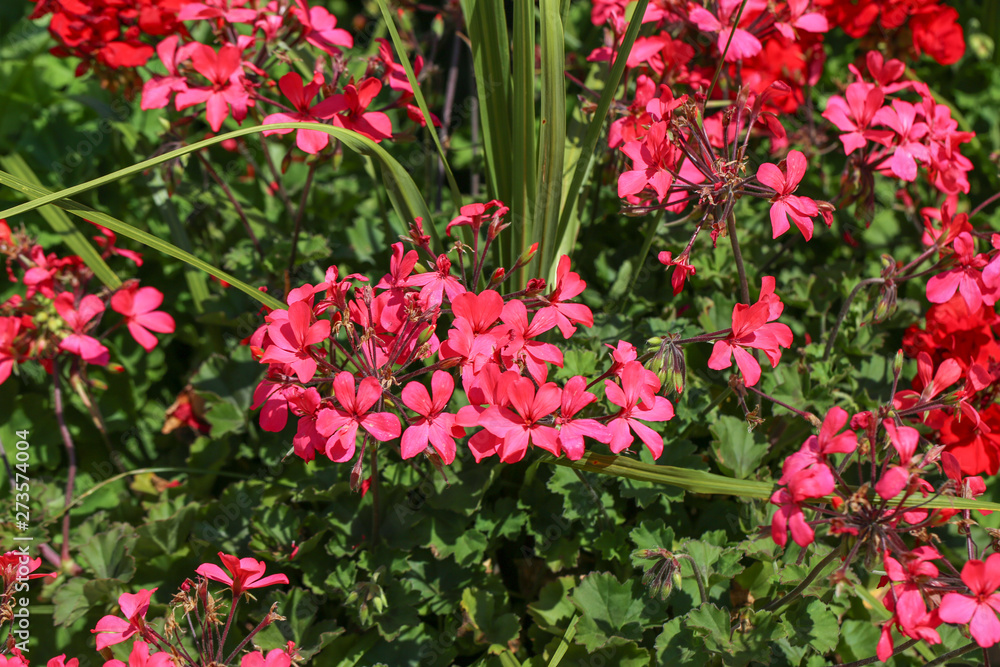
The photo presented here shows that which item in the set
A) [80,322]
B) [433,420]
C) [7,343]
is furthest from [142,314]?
[433,420]

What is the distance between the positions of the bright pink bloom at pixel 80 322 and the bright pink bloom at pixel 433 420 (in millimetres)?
1313

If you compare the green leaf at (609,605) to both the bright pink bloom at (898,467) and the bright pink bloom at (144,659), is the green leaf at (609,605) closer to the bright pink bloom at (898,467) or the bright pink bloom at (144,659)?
the bright pink bloom at (898,467)

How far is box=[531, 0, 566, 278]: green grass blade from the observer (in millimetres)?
1951

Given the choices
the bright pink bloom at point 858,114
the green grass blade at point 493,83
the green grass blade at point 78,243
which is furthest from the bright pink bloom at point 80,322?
the bright pink bloom at point 858,114

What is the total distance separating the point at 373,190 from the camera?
3080 millimetres

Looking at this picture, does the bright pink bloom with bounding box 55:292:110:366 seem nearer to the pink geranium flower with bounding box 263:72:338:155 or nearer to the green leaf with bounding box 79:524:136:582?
the green leaf with bounding box 79:524:136:582

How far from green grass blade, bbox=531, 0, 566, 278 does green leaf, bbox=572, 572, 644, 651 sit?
950 mm

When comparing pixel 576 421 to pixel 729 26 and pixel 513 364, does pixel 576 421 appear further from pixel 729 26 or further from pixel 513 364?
pixel 729 26

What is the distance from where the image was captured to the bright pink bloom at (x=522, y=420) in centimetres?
143

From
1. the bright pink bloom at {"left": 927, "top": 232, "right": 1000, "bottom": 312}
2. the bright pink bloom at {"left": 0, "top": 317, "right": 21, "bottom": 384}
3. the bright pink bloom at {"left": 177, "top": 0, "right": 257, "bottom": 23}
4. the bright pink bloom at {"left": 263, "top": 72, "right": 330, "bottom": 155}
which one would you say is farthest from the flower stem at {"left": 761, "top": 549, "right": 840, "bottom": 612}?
the bright pink bloom at {"left": 0, "top": 317, "right": 21, "bottom": 384}

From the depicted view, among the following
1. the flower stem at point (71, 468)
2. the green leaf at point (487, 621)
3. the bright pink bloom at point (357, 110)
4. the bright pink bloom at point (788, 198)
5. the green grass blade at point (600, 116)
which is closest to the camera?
the bright pink bloom at point (788, 198)

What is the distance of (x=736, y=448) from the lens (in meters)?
2.17

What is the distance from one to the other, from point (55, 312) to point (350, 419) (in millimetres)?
1393

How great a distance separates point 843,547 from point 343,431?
105 cm
